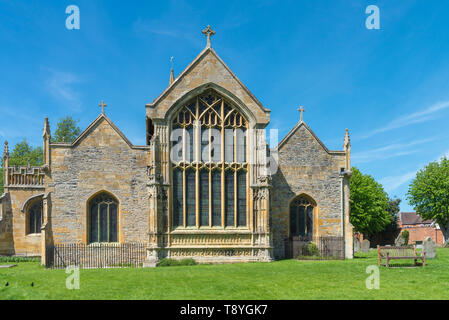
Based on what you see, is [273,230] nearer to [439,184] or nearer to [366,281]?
[366,281]

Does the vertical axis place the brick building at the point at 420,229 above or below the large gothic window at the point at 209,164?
below

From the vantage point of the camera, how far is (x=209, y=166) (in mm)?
24125

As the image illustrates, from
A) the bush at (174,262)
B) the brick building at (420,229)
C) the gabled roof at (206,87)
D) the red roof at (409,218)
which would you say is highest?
the gabled roof at (206,87)

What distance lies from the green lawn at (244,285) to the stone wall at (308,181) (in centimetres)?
838

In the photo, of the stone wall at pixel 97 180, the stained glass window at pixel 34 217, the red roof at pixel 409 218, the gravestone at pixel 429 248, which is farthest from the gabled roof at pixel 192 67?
the red roof at pixel 409 218

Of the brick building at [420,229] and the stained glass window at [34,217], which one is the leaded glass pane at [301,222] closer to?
the stained glass window at [34,217]

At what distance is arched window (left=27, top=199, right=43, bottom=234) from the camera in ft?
114

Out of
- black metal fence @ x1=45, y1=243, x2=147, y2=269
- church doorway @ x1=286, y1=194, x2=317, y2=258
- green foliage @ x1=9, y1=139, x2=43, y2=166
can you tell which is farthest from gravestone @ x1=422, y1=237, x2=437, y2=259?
green foliage @ x1=9, y1=139, x2=43, y2=166

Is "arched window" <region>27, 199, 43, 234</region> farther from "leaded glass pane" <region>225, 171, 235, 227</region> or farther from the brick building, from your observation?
the brick building

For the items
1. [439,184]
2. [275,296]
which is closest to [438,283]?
[275,296]

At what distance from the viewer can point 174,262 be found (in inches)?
875

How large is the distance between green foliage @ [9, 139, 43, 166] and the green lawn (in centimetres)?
3851

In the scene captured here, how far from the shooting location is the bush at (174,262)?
2195cm
